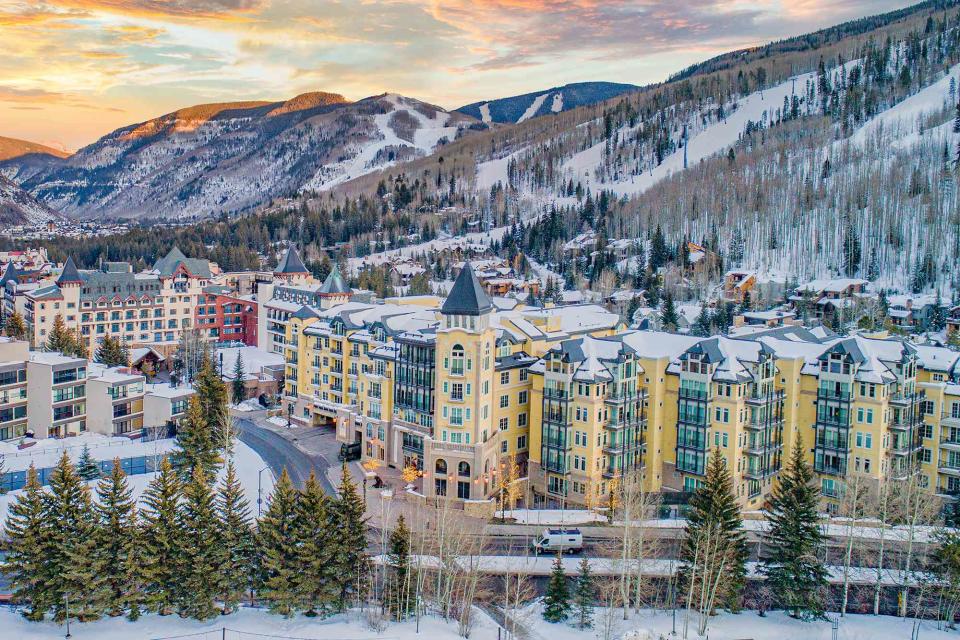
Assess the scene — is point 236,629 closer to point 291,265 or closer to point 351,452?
point 351,452

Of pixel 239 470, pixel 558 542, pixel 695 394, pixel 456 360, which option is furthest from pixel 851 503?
pixel 239 470

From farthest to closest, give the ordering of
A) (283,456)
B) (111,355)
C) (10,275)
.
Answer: (10,275), (111,355), (283,456)

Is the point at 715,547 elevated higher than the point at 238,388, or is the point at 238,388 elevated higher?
the point at 238,388

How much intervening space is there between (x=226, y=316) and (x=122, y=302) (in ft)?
43.1

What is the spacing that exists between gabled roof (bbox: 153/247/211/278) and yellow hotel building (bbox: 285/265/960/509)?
201 feet

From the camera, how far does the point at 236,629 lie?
36.8m

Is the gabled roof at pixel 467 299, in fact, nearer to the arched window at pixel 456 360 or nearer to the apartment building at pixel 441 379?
the apartment building at pixel 441 379

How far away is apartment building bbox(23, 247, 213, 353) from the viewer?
97438 millimetres

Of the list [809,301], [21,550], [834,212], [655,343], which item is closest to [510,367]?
[655,343]

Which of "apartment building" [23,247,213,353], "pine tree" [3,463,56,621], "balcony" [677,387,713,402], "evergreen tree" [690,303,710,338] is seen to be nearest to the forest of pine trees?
"pine tree" [3,463,56,621]

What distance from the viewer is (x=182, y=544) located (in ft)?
124

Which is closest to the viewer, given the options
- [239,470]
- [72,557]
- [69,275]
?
[72,557]

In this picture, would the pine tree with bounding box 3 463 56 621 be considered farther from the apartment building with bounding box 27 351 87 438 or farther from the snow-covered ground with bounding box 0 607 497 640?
the apartment building with bounding box 27 351 87 438

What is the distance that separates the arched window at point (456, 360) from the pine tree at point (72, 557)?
943 inches
